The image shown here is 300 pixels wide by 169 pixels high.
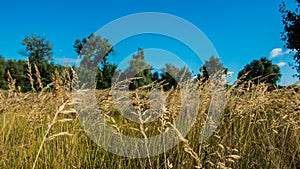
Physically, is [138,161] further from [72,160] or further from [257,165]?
[257,165]

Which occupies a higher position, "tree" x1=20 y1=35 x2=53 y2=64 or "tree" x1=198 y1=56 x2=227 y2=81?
"tree" x1=20 y1=35 x2=53 y2=64

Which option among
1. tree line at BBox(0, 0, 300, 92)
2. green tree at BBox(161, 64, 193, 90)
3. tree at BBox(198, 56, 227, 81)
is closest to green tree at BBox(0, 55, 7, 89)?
tree line at BBox(0, 0, 300, 92)

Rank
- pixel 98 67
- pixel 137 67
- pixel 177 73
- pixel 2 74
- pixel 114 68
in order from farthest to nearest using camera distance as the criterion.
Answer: pixel 2 74, pixel 114 68, pixel 137 67, pixel 177 73, pixel 98 67

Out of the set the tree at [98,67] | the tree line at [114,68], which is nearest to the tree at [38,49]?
the tree line at [114,68]

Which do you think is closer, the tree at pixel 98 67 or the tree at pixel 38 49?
the tree at pixel 98 67

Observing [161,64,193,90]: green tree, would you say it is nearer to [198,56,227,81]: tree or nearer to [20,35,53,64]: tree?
[198,56,227,81]: tree

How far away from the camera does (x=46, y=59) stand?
57.7 m

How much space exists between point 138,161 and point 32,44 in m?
61.9

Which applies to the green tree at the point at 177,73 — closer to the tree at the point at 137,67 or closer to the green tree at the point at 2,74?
the tree at the point at 137,67

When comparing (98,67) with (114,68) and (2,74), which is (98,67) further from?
(2,74)

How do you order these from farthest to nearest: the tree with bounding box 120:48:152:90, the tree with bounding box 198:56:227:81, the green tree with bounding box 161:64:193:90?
the tree with bounding box 120:48:152:90
the green tree with bounding box 161:64:193:90
the tree with bounding box 198:56:227:81

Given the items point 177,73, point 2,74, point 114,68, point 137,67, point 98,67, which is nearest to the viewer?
point 98,67

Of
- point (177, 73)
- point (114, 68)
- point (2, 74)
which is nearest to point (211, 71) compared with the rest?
point (177, 73)

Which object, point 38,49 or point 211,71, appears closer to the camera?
point 211,71
